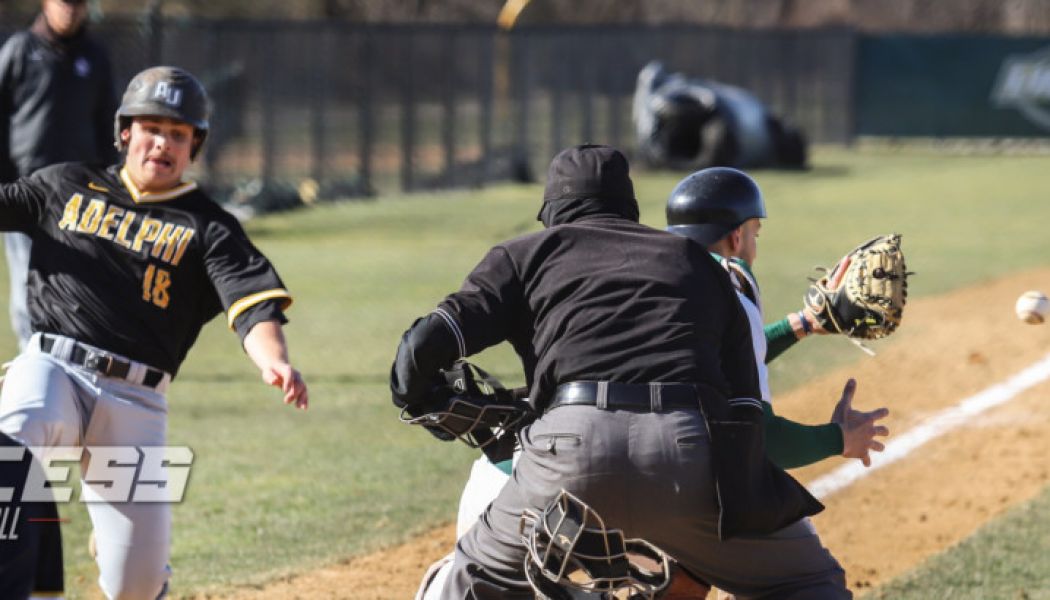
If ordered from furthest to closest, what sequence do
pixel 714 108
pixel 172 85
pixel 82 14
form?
1. pixel 714 108
2. pixel 82 14
3. pixel 172 85

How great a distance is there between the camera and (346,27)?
23.5m

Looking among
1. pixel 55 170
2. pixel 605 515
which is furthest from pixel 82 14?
pixel 605 515

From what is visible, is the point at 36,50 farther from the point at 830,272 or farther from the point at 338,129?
the point at 338,129

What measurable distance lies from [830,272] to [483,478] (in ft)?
5.28

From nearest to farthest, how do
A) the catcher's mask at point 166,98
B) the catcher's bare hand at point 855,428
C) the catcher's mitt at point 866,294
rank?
1. the catcher's bare hand at point 855,428
2. the catcher's mask at point 166,98
3. the catcher's mitt at point 866,294

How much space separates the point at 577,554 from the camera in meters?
3.89

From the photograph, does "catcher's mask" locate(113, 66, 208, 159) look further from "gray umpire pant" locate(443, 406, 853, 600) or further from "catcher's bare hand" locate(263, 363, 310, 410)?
"gray umpire pant" locate(443, 406, 853, 600)

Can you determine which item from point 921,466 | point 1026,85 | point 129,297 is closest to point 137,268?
point 129,297

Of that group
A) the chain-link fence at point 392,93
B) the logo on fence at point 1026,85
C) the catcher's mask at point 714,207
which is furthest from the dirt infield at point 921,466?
the logo on fence at point 1026,85

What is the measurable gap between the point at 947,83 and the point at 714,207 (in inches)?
1155

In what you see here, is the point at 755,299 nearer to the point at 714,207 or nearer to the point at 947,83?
the point at 714,207

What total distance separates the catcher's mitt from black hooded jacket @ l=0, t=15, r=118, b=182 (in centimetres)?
502

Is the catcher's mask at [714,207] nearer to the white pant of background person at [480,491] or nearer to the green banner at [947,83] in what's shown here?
the white pant of background person at [480,491]

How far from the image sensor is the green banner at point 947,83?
32.6 metres
